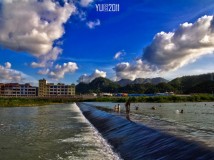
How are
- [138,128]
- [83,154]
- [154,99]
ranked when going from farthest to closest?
1. [154,99]
2. [138,128]
3. [83,154]

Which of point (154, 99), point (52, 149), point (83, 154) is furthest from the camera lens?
point (154, 99)

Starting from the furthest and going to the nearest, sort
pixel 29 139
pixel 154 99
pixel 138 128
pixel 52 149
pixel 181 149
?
pixel 154 99, pixel 29 139, pixel 138 128, pixel 52 149, pixel 181 149

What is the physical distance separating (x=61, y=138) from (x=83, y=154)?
8134 mm

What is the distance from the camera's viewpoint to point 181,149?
51.8 feet

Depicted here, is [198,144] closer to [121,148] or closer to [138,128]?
[121,148]

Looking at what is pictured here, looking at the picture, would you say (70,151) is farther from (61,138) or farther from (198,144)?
(198,144)

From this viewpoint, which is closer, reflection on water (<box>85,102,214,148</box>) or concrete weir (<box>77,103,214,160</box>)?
concrete weir (<box>77,103,214,160</box>)

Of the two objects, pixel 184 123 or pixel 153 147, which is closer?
pixel 153 147

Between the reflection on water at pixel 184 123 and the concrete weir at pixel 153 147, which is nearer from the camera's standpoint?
the concrete weir at pixel 153 147

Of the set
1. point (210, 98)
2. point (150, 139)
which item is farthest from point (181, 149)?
point (210, 98)

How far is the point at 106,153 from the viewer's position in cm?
2044

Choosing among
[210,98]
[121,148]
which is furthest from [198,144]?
[210,98]

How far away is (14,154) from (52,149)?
8.80ft

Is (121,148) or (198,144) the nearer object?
(198,144)
